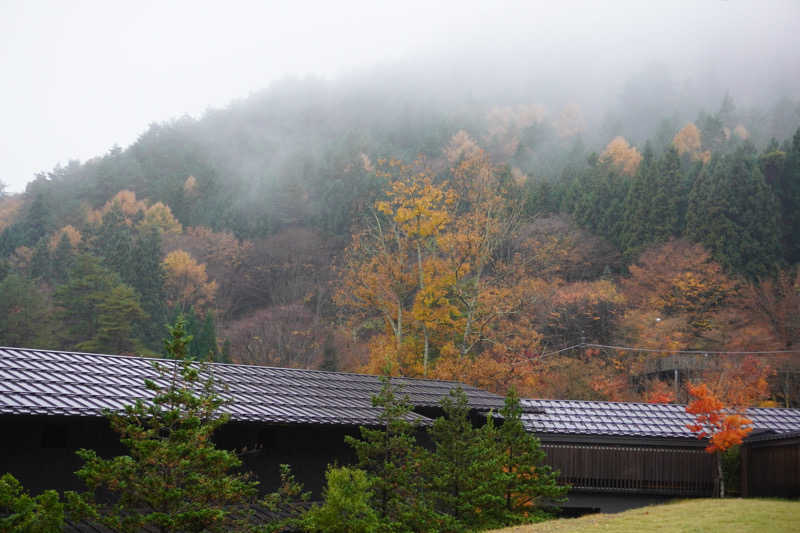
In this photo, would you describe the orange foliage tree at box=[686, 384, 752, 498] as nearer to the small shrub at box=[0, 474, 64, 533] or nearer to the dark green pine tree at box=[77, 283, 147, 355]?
the small shrub at box=[0, 474, 64, 533]

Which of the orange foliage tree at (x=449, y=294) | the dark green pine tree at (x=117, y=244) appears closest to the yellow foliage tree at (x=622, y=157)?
the orange foliage tree at (x=449, y=294)

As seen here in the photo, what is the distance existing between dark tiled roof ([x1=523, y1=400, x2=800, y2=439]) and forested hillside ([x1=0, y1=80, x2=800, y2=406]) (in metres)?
6.98

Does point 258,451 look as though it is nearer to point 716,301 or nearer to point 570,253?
point 716,301

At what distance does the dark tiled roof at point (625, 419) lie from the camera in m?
18.8

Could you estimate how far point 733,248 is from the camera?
3369 centimetres

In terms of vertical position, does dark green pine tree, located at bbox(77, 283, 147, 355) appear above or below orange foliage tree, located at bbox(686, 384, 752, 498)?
above

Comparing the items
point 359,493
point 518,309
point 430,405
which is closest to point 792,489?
point 430,405

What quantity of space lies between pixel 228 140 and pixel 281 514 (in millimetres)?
67974

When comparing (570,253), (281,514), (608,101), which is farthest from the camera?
(608,101)

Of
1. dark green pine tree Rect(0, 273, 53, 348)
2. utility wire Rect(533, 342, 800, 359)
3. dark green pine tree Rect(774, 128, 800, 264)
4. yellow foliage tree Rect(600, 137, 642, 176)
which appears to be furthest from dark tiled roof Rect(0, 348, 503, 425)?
yellow foliage tree Rect(600, 137, 642, 176)

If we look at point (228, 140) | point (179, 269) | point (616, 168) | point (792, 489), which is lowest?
point (792, 489)

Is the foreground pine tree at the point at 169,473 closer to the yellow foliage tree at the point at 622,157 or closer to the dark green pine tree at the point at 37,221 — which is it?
the yellow foliage tree at the point at 622,157

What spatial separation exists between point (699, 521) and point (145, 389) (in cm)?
968

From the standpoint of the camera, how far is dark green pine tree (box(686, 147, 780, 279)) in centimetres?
3359
